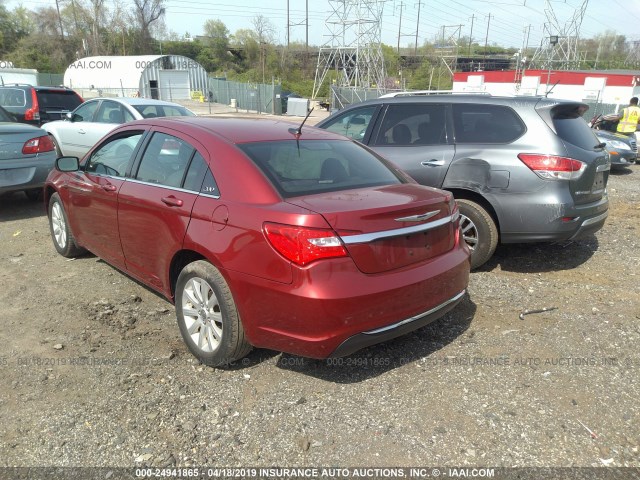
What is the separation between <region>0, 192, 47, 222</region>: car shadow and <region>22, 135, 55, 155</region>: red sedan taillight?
0.92 m

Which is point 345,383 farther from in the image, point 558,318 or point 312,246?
point 558,318

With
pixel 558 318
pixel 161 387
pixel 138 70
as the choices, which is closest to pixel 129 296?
pixel 161 387

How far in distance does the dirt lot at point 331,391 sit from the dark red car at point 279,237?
369 mm

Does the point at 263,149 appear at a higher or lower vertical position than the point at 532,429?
higher

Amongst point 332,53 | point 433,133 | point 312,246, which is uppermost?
point 332,53

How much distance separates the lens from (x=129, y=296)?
447 cm

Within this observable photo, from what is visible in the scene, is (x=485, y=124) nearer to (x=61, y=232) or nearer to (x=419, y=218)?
(x=419, y=218)

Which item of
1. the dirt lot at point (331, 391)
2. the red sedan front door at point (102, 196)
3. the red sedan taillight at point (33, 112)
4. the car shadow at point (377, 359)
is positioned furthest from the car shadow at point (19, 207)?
the car shadow at point (377, 359)

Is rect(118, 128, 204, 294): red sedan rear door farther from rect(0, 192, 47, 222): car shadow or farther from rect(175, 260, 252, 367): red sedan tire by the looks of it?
rect(0, 192, 47, 222): car shadow

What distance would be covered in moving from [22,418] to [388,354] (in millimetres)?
2276

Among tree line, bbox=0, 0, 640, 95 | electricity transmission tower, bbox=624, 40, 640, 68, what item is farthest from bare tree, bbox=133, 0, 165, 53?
electricity transmission tower, bbox=624, 40, 640, 68

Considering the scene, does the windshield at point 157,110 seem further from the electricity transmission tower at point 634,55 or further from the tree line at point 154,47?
the electricity transmission tower at point 634,55

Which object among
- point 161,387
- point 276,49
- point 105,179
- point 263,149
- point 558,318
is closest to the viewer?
point 161,387

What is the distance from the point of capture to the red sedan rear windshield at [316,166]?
3.17 m
